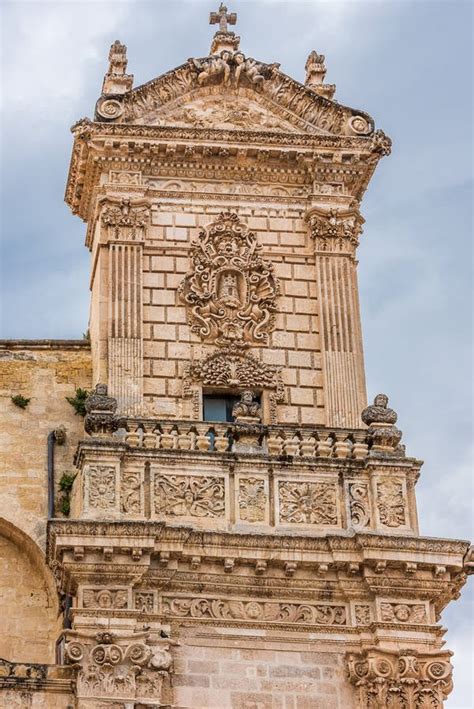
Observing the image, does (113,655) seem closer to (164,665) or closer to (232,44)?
(164,665)

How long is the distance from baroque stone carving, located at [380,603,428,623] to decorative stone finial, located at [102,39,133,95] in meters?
9.98

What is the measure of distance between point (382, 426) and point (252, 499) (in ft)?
7.30

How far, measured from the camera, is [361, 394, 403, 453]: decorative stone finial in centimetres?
2427

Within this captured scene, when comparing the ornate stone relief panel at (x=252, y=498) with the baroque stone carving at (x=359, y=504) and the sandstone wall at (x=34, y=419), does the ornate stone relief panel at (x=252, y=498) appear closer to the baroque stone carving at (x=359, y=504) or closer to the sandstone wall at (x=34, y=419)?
the baroque stone carving at (x=359, y=504)

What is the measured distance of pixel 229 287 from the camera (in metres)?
27.0

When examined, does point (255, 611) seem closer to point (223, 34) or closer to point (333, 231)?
point (333, 231)

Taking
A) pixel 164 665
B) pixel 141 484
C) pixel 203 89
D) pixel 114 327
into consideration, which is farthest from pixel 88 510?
pixel 203 89

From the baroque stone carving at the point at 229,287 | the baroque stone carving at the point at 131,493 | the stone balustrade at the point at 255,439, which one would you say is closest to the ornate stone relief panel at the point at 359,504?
the stone balustrade at the point at 255,439

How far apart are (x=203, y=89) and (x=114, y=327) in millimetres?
4822

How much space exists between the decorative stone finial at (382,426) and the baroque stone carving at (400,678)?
9.76 ft

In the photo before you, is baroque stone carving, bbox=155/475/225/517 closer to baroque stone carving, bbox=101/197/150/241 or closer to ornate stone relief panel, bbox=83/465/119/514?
ornate stone relief panel, bbox=83/465/119/514

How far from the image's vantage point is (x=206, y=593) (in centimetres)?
2319

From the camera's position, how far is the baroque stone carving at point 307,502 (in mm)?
23734

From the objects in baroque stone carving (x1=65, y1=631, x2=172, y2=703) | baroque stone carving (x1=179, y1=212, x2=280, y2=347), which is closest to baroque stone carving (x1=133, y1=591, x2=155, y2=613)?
baroque stone carving (x1=65, y1=631, x2=172, y2=703)
